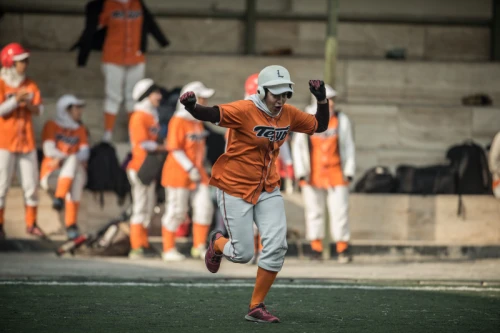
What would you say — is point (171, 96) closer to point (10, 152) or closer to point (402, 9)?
point (10, 152)

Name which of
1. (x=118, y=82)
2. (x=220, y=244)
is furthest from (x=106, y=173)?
(x=220, y=244)

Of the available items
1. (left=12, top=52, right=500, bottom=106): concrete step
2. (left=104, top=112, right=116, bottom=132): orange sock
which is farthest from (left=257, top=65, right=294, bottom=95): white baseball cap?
(left=12, top=52, right=500, bottom=106): concrete step

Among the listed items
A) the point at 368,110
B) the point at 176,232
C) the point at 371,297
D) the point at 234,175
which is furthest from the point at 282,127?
the point at 368,110

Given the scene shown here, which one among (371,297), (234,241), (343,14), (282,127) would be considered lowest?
(371,297)

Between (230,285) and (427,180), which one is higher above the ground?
(427,180)

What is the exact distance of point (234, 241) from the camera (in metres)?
8.97

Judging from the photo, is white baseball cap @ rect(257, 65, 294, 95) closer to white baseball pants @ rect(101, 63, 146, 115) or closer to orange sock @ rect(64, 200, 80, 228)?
orange sock @ rect(64, 200, 80, 228)

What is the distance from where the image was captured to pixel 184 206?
45.4ft

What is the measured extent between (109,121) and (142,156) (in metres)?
2.09

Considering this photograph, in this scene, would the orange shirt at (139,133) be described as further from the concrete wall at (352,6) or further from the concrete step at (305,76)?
the concrete wall at (352,6)

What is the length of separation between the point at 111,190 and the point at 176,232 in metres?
1.15

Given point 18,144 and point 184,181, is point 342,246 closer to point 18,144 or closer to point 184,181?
point 184,181

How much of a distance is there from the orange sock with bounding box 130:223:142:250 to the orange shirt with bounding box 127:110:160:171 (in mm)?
717

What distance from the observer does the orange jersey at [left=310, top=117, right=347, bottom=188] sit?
1411cm
